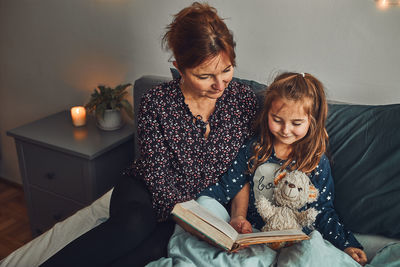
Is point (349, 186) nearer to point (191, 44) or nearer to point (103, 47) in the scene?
point (191, 44)

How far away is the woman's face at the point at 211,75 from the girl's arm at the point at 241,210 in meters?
0.39

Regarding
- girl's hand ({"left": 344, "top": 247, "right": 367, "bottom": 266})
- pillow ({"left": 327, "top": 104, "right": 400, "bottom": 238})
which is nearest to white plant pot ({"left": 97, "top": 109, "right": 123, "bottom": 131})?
pillow ({"left": 327, "top": 104, "right": 400, "bottom": 238})

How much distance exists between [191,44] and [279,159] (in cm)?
49

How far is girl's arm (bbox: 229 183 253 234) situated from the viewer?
1.05m

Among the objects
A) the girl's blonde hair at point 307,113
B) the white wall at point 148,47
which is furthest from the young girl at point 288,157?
the white wall at point 148,47

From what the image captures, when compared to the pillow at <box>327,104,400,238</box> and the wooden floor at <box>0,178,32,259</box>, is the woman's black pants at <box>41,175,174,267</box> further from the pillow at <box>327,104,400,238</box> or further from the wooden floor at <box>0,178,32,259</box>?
the wooden floor at <box>0,178,32,259</box>

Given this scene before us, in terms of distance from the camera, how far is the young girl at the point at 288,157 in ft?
3.24

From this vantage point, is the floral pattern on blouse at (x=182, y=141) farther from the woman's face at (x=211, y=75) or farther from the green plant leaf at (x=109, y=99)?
the green plant leaf at (x=109, y=99)

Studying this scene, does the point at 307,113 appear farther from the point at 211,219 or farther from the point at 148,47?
the point at 148,47

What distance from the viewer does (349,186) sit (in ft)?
3.44

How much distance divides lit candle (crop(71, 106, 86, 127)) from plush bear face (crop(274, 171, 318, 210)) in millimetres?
1145

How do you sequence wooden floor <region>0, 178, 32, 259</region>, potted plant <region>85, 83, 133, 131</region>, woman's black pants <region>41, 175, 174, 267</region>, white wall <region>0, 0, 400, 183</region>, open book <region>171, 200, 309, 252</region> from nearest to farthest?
open book <region>171, 200, 309, 252</region> < woman's black pants <region>41, 175, 174, 267</region> < white wall <region>0, 0, 400, 183</region> < potted plant <region>85, 83, 133, 131</region> < wooden floor <region>0, 178, 32, 259</region>

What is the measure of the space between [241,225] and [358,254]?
36 cm

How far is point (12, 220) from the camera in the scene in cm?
194
